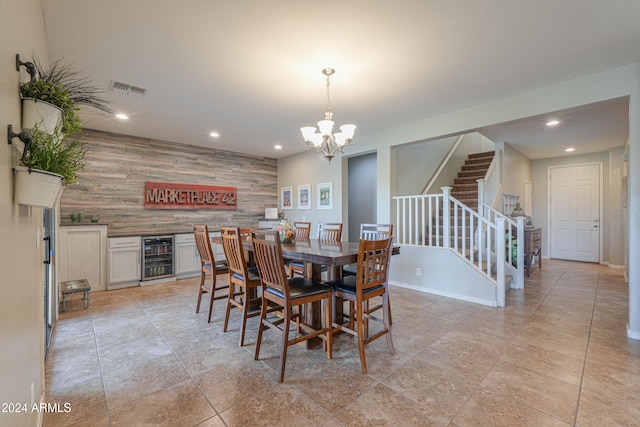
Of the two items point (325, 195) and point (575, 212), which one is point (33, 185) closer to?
point (325, 195)

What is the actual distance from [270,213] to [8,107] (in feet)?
18.5

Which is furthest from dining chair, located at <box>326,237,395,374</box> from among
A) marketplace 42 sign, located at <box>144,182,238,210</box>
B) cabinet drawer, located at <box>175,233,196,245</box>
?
marketplace 42 sign, located at <box>144,182,238,210</box>

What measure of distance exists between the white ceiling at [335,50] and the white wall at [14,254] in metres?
0.94

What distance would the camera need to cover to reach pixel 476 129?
377cm

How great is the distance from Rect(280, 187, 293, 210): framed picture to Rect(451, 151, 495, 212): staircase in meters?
3.57

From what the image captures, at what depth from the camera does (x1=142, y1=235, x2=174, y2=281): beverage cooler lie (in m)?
4.74

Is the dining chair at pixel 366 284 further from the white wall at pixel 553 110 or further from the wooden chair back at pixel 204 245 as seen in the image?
the white wall at pixel 553 110

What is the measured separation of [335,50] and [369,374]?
8.56 ft

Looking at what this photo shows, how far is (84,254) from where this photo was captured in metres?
4.24

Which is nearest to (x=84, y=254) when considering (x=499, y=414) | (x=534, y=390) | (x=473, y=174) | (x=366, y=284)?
(x=366, y=284)

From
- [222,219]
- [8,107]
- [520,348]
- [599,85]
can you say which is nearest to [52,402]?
[8,107]

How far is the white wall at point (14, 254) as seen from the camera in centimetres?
92

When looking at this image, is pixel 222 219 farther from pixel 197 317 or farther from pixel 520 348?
pixel 520 348

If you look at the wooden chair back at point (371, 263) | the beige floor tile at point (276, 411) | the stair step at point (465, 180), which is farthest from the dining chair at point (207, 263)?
the stair step at point (465, 180)
